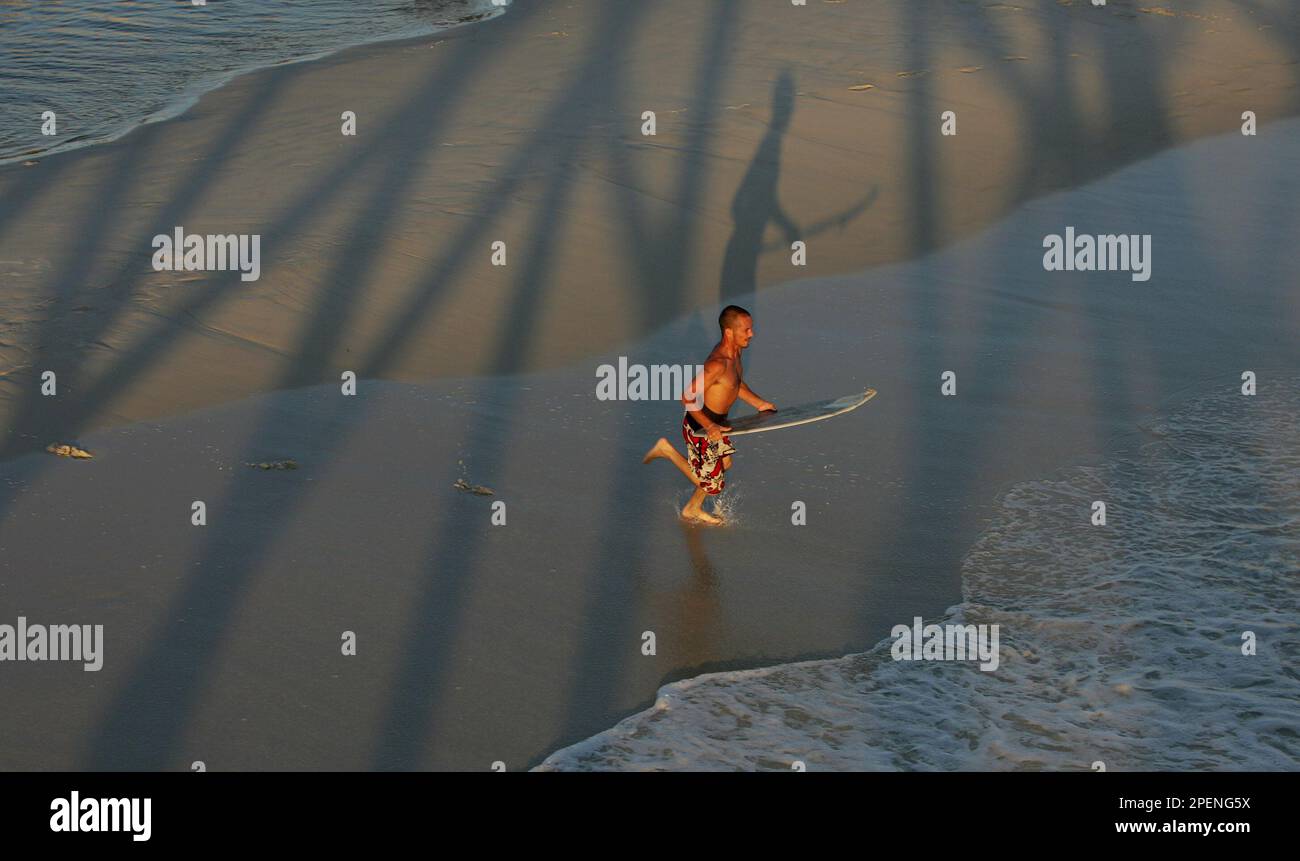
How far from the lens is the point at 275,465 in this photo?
8758mm

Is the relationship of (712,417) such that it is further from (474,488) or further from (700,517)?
(474,488)

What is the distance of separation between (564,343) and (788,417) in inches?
107

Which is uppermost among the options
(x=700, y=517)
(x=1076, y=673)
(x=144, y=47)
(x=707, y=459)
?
(x=144, y=47)

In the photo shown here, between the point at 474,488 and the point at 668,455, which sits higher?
the point at 668,455

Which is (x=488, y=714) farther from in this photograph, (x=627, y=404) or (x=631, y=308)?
(x=631, y=308)

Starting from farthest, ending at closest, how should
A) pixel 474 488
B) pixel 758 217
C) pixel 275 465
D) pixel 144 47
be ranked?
pixel 144 47 < pixel 758 217 < pixel 275 465 < pixel 474 488

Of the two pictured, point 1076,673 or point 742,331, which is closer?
point 1076,673

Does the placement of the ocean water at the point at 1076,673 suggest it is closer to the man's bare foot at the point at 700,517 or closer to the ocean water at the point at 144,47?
the man's bare foot at the point at 700,517

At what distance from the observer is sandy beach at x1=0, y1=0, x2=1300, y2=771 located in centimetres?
709

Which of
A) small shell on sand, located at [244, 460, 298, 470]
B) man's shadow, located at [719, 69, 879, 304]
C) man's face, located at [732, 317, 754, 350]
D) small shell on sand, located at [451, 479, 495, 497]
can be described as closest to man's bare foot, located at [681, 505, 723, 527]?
man's face, located at [732, 317, 754, 350]

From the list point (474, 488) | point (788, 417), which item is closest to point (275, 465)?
point (474, 488)

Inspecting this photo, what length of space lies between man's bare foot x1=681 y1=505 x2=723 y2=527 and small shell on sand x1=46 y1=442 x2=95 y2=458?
3.68 m

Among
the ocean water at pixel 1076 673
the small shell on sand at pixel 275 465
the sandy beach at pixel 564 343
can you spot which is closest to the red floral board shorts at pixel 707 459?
the sandy beach at pixel 564 343

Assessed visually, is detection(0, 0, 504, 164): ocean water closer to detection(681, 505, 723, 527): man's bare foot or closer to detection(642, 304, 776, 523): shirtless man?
detection(642, 304, 776, 523): shirtless man
